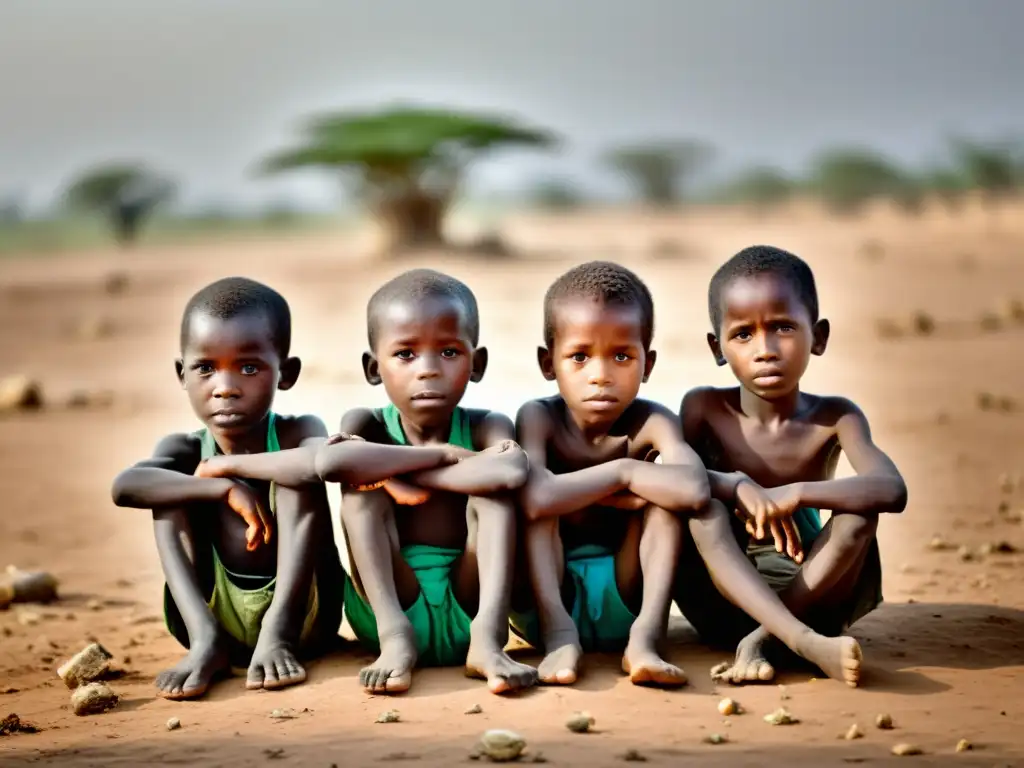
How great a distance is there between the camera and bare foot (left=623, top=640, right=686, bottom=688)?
3.98m

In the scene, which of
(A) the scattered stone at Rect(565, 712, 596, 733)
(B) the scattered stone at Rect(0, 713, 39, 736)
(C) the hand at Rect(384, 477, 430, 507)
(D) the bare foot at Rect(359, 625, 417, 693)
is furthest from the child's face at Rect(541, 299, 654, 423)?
(B) the scattered stone at Rect(0, 713, 39, 736)

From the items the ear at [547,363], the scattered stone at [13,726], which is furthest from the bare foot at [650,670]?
the scattered stone at [13,726]

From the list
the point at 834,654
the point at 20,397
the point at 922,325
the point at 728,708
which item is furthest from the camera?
the point at 922,325

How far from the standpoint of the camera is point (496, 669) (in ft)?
13.0

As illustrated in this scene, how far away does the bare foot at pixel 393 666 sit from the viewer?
13.2ft

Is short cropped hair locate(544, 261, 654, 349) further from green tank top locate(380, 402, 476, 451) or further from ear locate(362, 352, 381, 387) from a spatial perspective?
ear locate(362, 352, 381, 387)

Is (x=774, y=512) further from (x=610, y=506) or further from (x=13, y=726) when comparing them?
(x=13, y=726)

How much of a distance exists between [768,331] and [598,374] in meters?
0.58

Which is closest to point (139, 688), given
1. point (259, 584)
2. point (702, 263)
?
point (259, 584)

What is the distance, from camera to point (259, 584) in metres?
4.50

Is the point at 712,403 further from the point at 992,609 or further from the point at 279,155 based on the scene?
the point at 279,155

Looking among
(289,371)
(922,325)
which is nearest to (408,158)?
(922,325)

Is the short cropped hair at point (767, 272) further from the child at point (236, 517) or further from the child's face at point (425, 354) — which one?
the child at point (236, 517)

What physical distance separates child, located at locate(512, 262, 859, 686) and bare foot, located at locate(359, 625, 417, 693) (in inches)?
16.3
